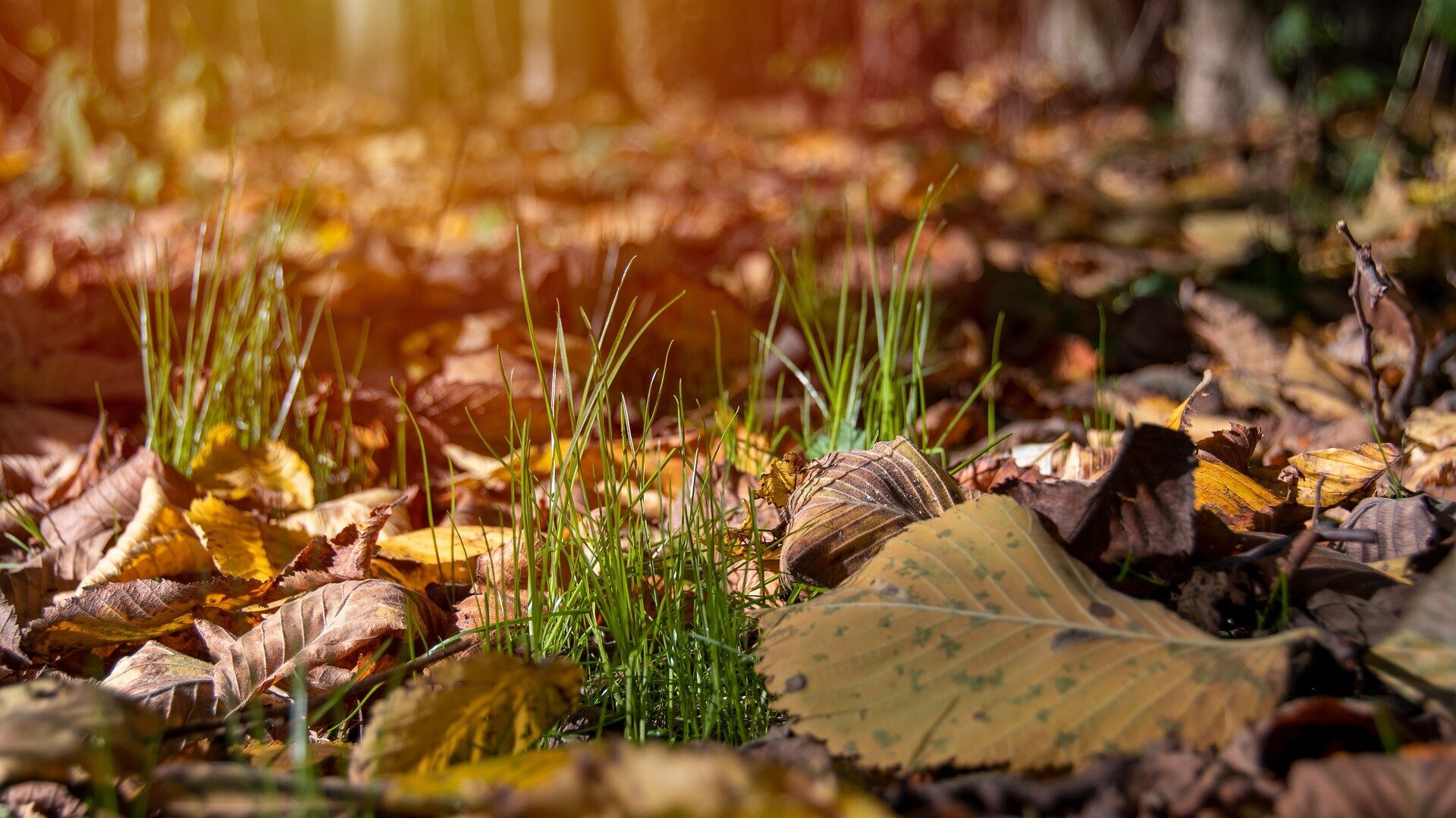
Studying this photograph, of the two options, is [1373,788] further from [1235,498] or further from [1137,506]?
[1235,498]

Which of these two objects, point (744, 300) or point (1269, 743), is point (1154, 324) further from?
point (1269, 743)

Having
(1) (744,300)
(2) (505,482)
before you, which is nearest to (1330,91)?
(1) (744,300)

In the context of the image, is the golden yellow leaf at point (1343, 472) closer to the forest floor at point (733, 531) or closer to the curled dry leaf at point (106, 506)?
the forest floor at point (733, 531)

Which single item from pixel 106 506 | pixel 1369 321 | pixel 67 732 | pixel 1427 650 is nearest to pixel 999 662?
pixel 1427 650

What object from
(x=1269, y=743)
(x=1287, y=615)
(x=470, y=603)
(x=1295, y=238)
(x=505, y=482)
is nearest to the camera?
(x=1269, y=743)

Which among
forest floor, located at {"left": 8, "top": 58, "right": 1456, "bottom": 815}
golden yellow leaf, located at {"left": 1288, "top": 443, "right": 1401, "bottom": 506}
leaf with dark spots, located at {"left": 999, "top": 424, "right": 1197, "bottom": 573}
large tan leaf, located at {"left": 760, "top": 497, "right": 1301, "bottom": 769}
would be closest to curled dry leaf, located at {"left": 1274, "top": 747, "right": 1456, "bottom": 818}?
forest floor, located at {"left": 8, "top": 58, "right": 1456, "bottom": 815}

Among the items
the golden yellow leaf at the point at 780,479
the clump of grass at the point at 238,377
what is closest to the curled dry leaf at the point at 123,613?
the clump of grass at the point at 238,377
